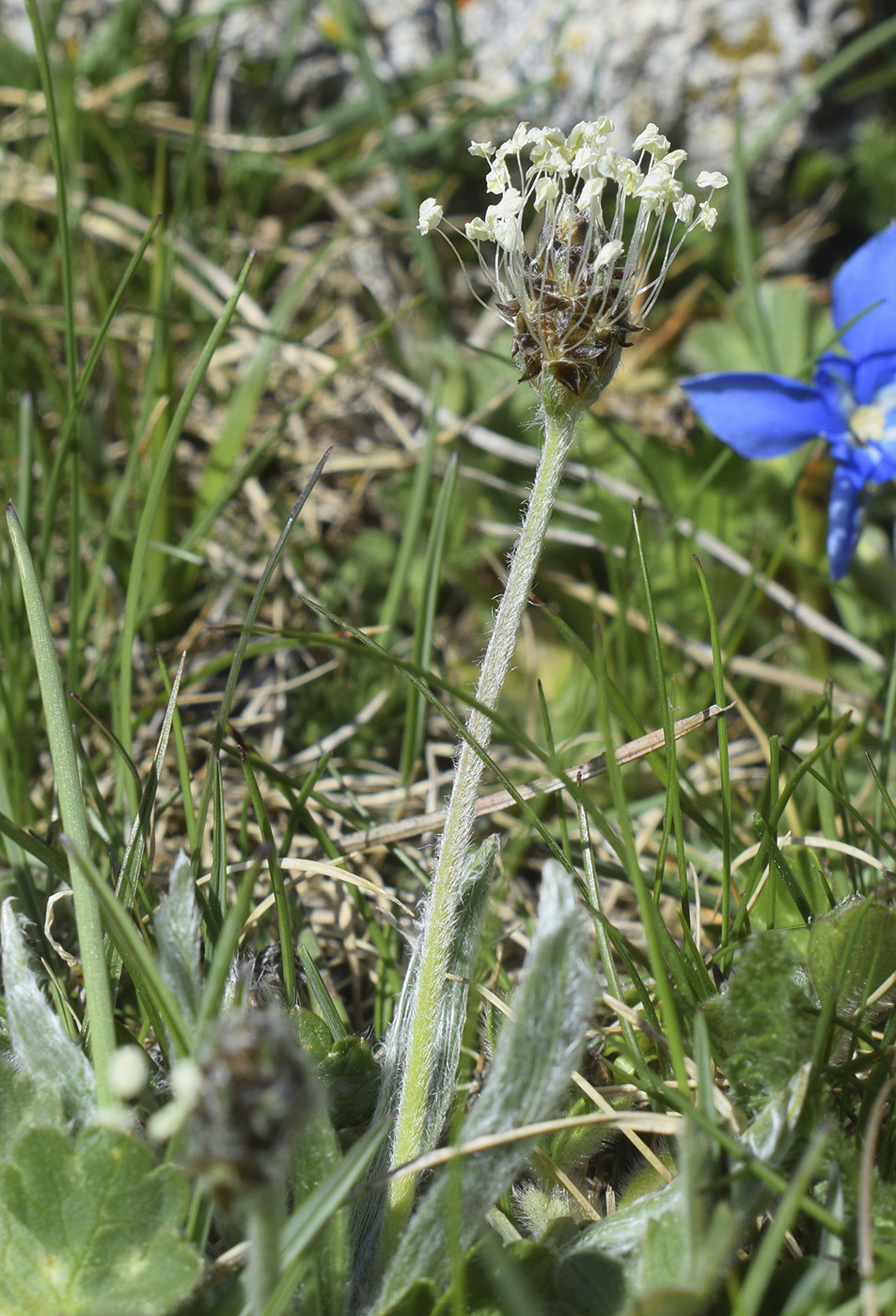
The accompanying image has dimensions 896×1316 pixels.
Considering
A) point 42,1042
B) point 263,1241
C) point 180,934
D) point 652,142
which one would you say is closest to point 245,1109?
point 263,1241

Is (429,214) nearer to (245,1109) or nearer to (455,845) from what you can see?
(455,845)

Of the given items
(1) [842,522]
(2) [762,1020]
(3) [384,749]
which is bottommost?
(2) [762,1020]

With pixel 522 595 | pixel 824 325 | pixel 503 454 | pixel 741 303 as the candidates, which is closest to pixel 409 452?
pixel 503 454

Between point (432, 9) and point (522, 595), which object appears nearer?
point (522, 595)

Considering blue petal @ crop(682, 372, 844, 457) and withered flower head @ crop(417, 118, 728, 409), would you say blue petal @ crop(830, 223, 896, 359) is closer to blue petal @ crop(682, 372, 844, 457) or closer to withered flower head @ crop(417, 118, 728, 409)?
blue petal @ crop(682, 372, 844, 457)

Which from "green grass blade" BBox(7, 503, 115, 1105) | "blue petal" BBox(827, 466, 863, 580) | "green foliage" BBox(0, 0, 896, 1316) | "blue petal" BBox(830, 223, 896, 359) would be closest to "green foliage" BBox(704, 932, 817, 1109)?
"green foliage" BBox(0, 0, 896, 1316)

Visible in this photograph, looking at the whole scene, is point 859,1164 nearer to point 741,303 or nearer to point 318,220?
point 741,303
